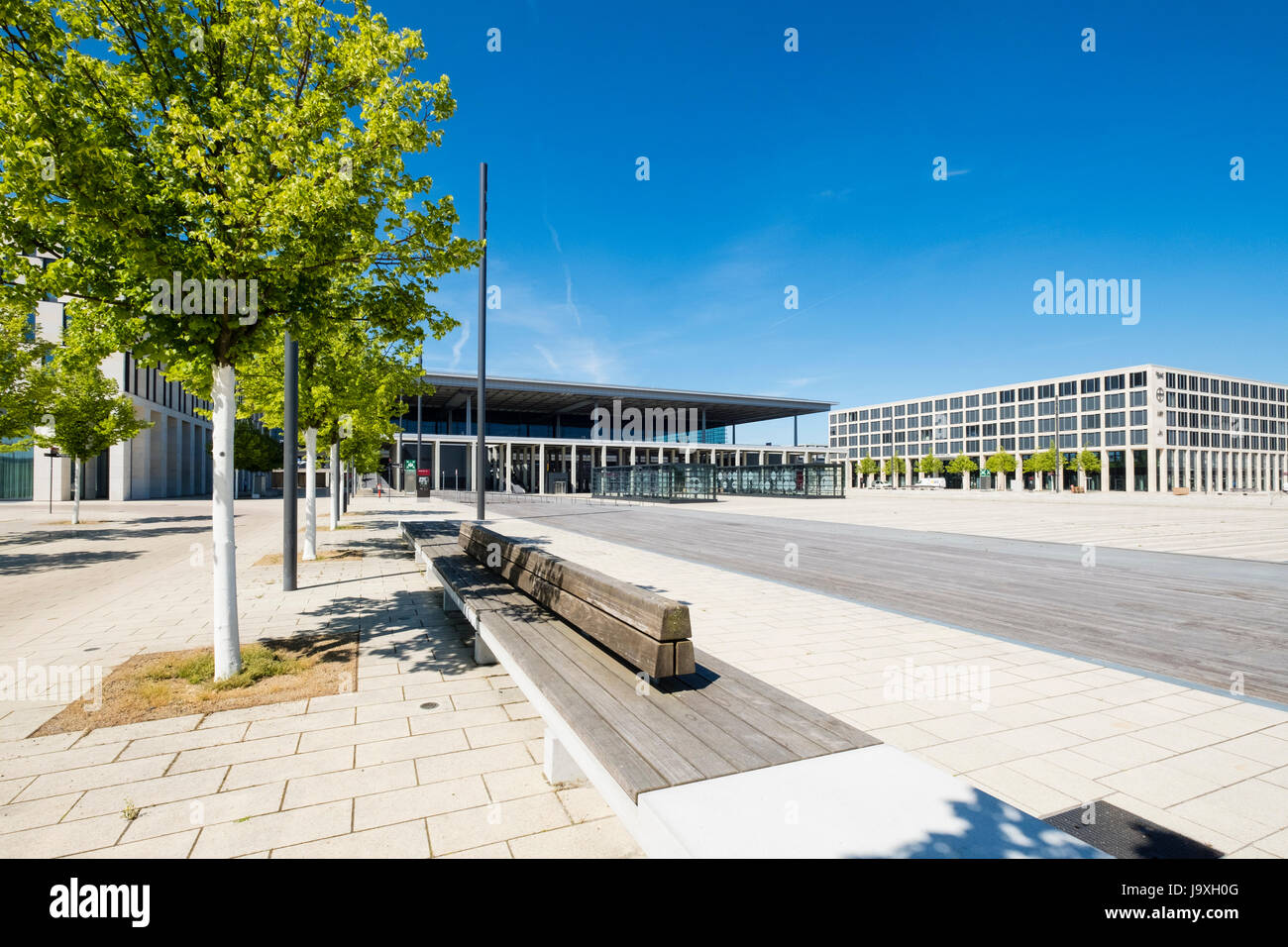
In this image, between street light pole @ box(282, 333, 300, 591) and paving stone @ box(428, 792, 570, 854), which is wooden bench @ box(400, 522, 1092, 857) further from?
street light pole @ box(282, 333, 300, 591)

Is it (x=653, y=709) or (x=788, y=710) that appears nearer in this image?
(x=653, y=709)

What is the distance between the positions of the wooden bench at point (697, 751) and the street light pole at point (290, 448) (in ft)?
17.5

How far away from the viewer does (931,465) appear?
10700 cm

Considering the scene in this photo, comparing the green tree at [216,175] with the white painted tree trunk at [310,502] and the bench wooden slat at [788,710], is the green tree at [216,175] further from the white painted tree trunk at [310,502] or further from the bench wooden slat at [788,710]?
the white painted tree trunk at [310,502]

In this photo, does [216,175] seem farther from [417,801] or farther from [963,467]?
[963,467]

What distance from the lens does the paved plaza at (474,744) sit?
9.69 ft

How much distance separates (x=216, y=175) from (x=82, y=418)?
893 inches

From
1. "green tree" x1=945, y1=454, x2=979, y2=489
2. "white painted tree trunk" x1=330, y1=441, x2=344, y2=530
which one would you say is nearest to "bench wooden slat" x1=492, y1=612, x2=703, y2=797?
"white painted tree trunk" x1=330, y1=441, x2=344, y2=530

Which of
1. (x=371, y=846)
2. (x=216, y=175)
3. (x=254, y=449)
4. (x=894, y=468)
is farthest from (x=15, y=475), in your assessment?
(x=894, y=468)

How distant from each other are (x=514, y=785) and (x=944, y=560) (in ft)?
32.7

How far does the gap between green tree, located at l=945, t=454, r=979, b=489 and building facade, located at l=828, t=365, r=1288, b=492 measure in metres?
1.56

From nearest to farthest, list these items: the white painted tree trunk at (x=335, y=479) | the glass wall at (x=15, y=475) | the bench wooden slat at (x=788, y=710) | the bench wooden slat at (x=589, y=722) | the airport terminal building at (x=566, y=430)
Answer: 1. the bench wooden slat at (x=589, y=722)
2. the bench wooden slat at (x=788, y=710)
3. the white painted tree trunk at (x=335, y=479)
4. the glass wall at (x=15, y=475)
5. the airport terminal building at (x=566, y=430)

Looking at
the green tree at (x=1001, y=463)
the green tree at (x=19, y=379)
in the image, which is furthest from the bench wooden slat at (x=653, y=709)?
the green tree at (x=1001, y=463)

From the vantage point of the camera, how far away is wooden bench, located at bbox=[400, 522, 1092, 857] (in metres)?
2.24
